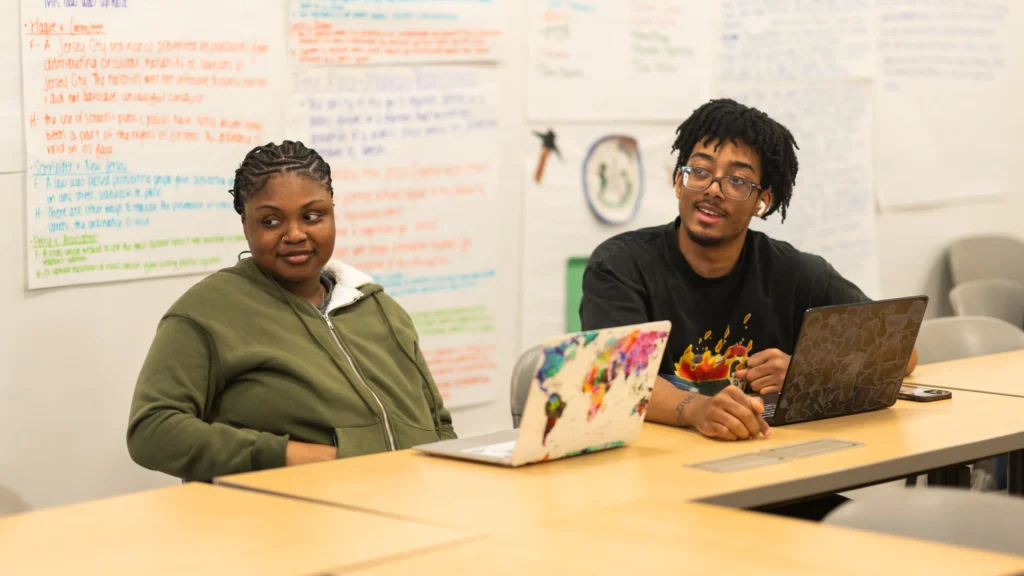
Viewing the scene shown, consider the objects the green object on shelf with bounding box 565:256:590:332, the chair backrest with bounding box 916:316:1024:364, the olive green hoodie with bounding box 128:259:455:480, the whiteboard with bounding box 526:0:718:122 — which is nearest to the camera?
the olive green hoodie with bounding box 128:259:455:480

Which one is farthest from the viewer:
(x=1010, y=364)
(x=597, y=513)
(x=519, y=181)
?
(x=519, y=181)

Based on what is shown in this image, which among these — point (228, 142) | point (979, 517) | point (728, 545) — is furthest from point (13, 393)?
point (979, 517)

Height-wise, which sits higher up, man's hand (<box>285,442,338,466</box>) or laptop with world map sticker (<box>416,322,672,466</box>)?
laptop with world map sticker (<box>416,322,672,466</box>)

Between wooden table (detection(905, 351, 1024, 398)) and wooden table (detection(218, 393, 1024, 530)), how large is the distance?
404 millimetres

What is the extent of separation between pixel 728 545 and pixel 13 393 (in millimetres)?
2020

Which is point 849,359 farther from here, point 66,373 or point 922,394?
point 66,373

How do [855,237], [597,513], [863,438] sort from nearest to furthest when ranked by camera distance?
[597,513], [863,438], [855,237]

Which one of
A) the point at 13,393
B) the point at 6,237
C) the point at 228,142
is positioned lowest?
the point at 13,393

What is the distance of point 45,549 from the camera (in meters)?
1.77

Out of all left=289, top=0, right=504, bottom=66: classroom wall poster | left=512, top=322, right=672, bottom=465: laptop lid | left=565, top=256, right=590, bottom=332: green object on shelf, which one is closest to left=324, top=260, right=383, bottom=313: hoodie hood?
left=512, top=322, right=672, bottom=465: laptop lid

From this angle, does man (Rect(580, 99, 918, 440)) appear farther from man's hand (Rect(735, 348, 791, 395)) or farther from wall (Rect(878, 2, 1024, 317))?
wall (Rect(878, 2, 1024, 317))

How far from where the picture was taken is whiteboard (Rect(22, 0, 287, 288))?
124 inches

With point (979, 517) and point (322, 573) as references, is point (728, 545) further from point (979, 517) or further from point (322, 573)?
point (322, 573)

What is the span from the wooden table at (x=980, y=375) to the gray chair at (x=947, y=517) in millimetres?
1252
